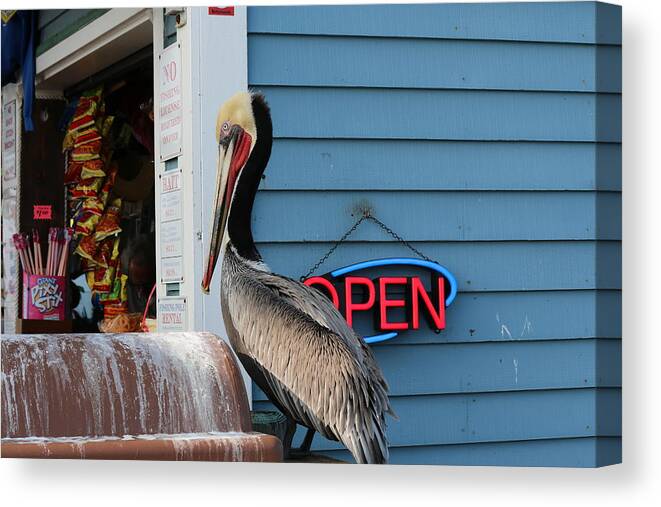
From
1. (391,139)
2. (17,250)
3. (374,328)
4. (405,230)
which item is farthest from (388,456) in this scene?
(17,250)

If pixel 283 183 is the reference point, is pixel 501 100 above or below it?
above

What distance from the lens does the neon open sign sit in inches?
170

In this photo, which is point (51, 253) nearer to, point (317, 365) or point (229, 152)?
point (229, 152)

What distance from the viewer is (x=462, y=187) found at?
438 centimetres

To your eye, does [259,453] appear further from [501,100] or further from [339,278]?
[501,100]

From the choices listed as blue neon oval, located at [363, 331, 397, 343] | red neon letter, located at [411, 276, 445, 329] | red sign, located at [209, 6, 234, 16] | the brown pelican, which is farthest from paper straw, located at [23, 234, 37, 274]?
red neon letter, located at [411, 276, 445, 329]

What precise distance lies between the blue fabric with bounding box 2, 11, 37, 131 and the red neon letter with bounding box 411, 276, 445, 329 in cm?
235

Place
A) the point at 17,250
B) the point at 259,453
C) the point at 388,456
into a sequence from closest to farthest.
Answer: the point at 259,453
the point at 388,456
the point at 17,250

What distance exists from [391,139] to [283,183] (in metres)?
0.43

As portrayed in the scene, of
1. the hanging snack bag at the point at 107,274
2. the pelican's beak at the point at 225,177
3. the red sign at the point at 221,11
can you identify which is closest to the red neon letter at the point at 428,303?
the pelican's beak at the point at 225,177

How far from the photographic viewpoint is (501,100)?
172 inches

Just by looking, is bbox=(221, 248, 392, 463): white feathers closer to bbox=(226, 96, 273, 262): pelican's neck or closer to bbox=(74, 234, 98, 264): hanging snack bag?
bbox=(226, 96, 273, 262): pelican's neck

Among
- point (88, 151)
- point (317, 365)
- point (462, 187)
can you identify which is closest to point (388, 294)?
point (317, 365)

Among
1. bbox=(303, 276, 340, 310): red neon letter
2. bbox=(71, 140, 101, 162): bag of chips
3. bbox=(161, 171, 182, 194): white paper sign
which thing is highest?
bbox=(71, 140, 101, 162): bag of chips
